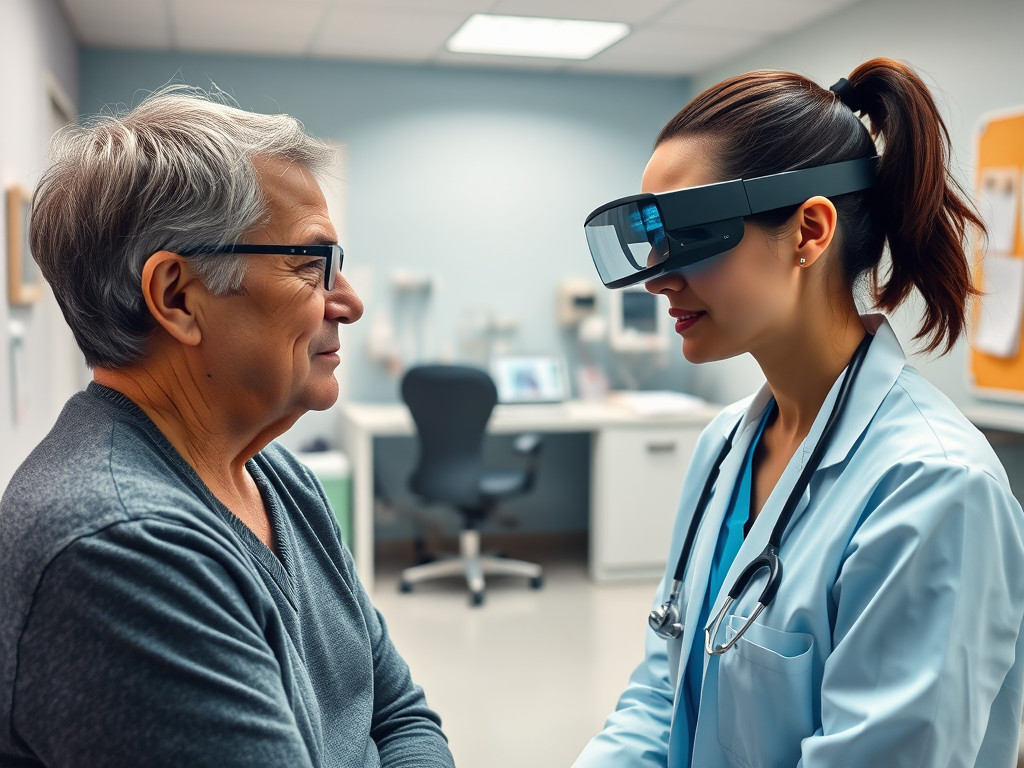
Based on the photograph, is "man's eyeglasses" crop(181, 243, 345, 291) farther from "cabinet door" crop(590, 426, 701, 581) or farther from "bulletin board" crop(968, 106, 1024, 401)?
"cabinet door" crop(590, 426, 701, 581)

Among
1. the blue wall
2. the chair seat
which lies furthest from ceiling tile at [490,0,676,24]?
the chair seat

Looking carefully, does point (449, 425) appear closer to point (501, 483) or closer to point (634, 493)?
point (501, 483)

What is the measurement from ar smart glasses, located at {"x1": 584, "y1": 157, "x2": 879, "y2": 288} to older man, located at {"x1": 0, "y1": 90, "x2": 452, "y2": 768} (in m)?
0.36

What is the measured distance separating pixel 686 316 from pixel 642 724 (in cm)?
55

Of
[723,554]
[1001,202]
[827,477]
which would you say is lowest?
[723,554]

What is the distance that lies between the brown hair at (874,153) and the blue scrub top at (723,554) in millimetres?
273

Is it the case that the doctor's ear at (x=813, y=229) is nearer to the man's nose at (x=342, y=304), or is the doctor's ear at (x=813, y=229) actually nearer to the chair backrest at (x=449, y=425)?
the man's nose at (x=342, y=304)

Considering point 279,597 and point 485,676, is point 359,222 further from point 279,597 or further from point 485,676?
point 279,597

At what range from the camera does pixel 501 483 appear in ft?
12.9

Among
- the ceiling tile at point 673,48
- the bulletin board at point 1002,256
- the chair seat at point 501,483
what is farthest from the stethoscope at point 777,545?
the ceiling tile at point 673,48

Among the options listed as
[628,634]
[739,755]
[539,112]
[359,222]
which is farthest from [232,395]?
[539,112]

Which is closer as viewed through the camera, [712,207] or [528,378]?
[712,207]

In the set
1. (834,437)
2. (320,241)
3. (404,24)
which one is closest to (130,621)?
(320,241)

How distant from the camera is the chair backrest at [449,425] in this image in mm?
3660
